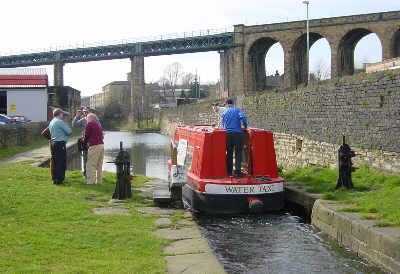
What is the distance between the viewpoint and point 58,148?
1005 centimetres

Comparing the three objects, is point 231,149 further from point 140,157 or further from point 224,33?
point 224,33

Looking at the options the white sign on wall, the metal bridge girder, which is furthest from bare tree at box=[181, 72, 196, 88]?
the white sign on wall

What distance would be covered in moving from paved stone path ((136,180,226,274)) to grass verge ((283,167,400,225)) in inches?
84.6

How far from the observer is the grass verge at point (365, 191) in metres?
6.49

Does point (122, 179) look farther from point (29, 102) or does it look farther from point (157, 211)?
point (29, 102)

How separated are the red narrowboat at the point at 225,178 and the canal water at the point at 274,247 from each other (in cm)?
27

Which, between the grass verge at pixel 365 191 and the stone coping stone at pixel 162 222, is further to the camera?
the stone coping stone at pixel 162 222

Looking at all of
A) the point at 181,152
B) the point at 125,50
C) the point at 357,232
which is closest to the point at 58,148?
the point at 181,152

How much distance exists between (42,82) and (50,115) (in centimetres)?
279

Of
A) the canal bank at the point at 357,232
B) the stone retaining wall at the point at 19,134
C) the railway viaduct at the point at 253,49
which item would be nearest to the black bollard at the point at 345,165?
the canal bank at the point at 357,232

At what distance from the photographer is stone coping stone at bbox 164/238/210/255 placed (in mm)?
5395

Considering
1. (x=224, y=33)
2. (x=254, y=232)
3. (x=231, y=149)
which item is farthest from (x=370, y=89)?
(x=224, y=33)

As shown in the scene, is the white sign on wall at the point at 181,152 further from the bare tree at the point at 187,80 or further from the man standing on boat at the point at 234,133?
the bare tree at the point at 187,80

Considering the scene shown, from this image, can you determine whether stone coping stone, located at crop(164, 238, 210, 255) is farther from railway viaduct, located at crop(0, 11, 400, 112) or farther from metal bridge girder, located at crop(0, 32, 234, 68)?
metal bridge girder, located at crop(0, 32, 234, 68)
